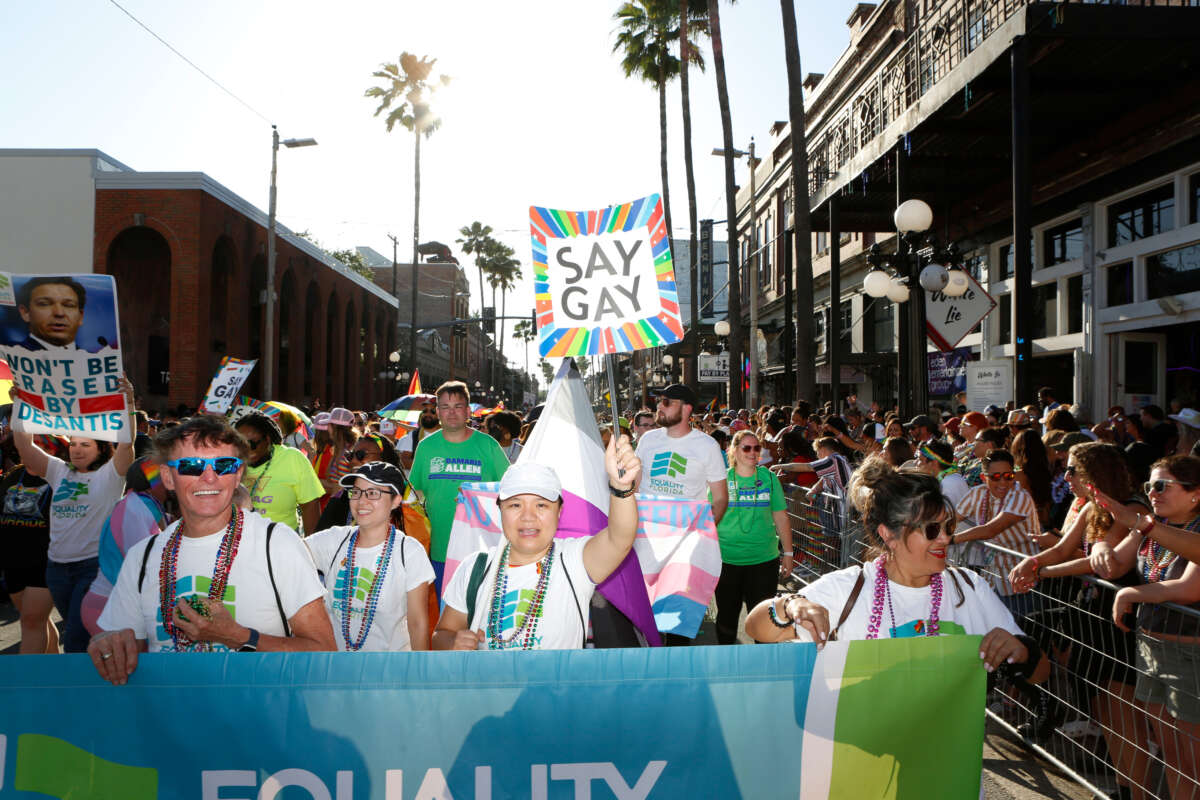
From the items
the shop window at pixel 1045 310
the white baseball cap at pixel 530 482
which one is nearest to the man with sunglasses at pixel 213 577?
the white baseball cap at pixel 530 482

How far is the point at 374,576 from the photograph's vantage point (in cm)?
390

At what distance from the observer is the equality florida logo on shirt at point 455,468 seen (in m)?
5.82

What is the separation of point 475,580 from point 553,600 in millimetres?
382

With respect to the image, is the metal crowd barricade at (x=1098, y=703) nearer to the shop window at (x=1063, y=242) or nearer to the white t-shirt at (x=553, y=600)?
the white t-shirt at (x=553, y=600)

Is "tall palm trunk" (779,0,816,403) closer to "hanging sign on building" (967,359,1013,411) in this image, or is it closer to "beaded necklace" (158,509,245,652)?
"hanging sign on building" (967,359,1013,411)

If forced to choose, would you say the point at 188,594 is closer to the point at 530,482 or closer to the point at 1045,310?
the point at 530,482

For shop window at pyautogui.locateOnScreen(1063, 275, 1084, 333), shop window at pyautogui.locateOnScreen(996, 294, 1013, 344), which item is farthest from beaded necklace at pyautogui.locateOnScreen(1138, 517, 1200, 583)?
shop window at pyautogui.locateOnScreen(996, 294, 1013, 344)

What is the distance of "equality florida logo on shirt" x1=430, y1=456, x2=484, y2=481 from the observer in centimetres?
582

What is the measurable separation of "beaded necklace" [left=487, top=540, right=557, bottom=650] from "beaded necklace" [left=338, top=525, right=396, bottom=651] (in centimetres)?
100

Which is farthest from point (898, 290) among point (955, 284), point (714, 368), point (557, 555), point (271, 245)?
point (271, 245)

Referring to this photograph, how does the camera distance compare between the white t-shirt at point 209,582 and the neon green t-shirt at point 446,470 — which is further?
the neon green t-shirt at point 446,470

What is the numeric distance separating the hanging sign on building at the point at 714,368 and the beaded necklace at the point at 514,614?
25.2m

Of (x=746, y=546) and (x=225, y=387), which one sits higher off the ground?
(x=225, y=387)

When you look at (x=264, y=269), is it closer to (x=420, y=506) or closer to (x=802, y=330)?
(x=802, y=330)
